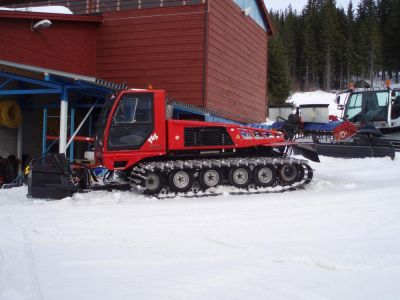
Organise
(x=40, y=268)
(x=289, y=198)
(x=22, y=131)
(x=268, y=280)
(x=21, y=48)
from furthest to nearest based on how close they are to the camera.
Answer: (x=22, y=131) → (x=21, y=48) → (x=289, y=198) → (x=40, y=268) → (x=268, y=280)

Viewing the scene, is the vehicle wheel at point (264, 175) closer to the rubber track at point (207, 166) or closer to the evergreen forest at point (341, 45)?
the rubber track at point (207, 166)

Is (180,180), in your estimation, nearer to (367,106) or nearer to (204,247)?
(204,247)

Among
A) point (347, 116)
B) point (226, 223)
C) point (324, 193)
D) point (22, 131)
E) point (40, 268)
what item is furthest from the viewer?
point (347, 116)

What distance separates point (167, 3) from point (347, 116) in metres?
8.20

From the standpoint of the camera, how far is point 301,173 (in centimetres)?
941

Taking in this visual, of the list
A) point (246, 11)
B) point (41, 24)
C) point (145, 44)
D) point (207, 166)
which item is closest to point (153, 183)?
point (207, 166)

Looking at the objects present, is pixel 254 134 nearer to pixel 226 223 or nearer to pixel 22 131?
pixel 226 223

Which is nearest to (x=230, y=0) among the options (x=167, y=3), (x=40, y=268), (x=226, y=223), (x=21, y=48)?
(x=167, y=3)

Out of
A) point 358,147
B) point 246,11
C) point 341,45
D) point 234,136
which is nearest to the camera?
point 234,136

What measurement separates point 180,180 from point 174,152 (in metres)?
0.69

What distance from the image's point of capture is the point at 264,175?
922 cm

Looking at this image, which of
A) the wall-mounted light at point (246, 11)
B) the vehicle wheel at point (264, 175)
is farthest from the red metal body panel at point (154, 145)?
the wall-mounted light at point (246, 11)

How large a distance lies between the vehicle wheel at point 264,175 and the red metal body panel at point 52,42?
30.4 ft

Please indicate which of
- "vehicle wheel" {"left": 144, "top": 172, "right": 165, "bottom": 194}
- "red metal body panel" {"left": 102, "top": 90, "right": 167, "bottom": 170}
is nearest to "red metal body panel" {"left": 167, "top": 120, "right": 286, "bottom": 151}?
"red metal body panel" {"left": 102, "top": 90, "right": 167, "bottom": 170}
